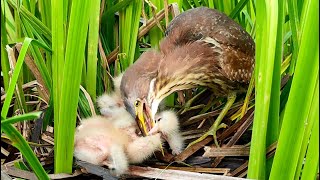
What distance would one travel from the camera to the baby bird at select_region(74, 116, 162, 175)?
134 cm

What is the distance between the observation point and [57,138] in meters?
1.26

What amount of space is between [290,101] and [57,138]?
541 millimetres

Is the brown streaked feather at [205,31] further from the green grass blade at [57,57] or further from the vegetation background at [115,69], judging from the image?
the green grass blade at [57,57]

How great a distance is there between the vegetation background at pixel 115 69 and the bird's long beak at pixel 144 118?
4.8 inches

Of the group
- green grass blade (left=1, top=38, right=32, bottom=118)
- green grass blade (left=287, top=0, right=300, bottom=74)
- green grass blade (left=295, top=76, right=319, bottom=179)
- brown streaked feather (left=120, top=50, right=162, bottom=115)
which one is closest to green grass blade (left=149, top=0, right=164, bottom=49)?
brown streaked feather (left=120, top=50, right=162, bottom=115)

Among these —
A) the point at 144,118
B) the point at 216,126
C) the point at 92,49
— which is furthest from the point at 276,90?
the point at 92,49

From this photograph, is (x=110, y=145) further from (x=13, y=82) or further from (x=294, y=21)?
(x=294, y=21)

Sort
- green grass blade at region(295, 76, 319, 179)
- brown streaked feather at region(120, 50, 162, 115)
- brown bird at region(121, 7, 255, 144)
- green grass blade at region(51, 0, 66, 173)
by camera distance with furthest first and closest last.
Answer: brown bird at region(121, 7, 255, 144) < brown streaked feather at region(120, 50, 162, 115) < green grass blade at region(51, 0, 66, 173) < green grass blade at region(295, 76, 319, 179)

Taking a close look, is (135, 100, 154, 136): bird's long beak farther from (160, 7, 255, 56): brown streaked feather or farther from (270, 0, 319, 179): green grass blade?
(270, 0, 319, 179): green grass blade

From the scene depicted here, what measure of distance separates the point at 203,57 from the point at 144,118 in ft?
0.95

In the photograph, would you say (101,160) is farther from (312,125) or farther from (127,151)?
(312,125)

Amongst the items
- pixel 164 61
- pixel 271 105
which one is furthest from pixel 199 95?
pixel 271 105

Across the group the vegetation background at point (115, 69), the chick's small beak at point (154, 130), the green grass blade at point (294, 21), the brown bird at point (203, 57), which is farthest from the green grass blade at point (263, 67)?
the brown bird at point (203, 57)

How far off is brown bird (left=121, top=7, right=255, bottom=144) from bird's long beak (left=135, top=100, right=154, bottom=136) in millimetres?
79
